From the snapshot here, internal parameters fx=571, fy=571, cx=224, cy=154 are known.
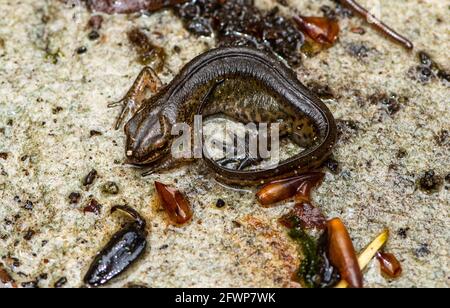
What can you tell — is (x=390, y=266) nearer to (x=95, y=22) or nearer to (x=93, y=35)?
(x=93, y=35)

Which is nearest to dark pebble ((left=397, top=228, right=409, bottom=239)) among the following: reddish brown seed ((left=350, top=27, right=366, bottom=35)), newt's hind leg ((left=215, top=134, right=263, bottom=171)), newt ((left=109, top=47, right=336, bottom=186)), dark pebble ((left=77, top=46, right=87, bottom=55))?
newt ((left=109, top=47, right=336, bottom=186))

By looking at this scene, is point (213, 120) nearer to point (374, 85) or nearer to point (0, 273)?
point (374, 85)

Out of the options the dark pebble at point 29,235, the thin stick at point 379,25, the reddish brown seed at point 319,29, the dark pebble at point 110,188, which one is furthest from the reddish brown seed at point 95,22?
the thin stick at point 379,25

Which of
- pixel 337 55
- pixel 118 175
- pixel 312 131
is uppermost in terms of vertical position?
pixel 337 55

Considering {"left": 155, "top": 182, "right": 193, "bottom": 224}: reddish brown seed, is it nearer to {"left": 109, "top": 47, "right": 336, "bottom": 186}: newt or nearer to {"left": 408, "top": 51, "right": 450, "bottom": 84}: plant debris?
{"left": 109, "top": 47, "right": 336, "bottom": 186}: newt

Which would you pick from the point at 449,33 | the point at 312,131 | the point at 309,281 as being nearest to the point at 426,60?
the point at 449,33

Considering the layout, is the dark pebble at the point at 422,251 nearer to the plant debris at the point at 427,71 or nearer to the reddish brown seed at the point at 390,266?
the reddish brown seed at the point at 390,266
